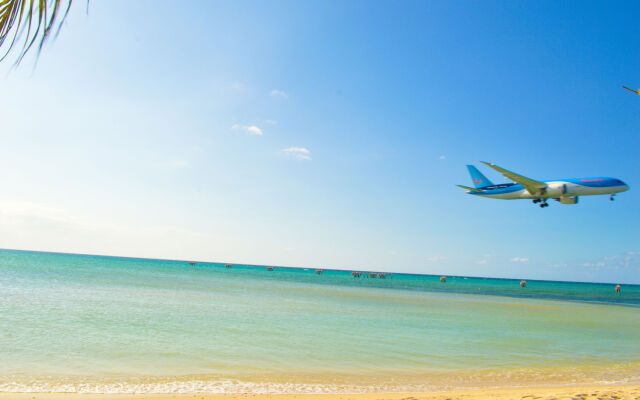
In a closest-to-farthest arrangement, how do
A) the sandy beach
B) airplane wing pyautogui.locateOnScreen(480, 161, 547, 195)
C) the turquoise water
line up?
the sandy beach
the turquoise water
airplane wing pyautogui.locateOnScreen(480, 161, 547, 195)

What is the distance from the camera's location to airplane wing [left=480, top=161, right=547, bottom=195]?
23.3m

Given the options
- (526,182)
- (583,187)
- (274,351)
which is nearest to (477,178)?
(526,182)

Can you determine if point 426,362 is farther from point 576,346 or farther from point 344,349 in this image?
point 576,346

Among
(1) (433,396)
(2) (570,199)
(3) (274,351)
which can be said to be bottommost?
(3) (274,351)

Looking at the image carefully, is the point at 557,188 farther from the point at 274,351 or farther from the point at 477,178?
the point at 274,351

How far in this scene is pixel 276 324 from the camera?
17.3 metres

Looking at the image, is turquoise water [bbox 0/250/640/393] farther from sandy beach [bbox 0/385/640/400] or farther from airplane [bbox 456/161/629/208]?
airplane [bbox 456/161/629/208]

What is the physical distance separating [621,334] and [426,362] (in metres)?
13.2

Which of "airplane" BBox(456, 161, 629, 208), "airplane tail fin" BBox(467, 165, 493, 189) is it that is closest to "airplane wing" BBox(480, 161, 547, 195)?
"airplane" BBox(456, 161, 629, 208)

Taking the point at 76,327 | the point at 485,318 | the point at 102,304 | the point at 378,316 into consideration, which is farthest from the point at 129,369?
the point at 485,318

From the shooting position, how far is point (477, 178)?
33219 millimetres

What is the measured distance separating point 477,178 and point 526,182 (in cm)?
956

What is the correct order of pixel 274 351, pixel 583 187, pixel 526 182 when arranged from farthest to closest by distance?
1. pixel 526 182
2. pixel 583 187
3. pixel 274 351

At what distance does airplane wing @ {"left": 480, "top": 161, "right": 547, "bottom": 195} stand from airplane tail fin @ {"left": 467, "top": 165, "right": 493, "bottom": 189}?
6998 mm
